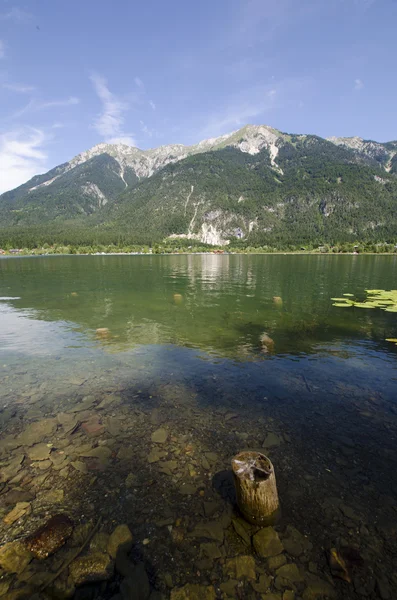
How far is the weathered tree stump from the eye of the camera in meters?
6.87

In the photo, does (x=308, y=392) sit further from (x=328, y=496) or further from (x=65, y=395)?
(x=65, y=395)

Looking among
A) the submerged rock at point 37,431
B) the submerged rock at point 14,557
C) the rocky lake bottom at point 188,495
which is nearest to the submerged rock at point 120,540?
the rocky lake bottom at point 188,495

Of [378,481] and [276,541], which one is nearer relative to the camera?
[276,541]

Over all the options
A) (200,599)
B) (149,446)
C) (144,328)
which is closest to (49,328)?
(144,328)

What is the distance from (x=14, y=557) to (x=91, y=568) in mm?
1709

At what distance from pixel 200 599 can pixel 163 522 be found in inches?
69.8

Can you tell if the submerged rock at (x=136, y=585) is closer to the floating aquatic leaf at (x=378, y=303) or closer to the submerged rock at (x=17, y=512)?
the submerged rock at (x=17, y=512)

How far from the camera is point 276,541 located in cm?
648

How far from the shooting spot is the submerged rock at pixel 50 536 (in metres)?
6.18

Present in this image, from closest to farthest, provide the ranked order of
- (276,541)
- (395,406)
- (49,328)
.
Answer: (276,541) < (395,406) < (49,328)

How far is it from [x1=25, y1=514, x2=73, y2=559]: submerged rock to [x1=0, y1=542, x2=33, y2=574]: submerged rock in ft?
0.37

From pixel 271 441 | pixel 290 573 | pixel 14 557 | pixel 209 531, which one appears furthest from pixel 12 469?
pixel 271 441

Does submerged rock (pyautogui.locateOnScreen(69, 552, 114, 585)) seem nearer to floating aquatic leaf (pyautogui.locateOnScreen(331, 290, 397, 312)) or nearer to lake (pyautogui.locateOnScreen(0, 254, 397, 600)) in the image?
lake (pyautogui.locateOnScreen(0, 254, 397, 600))

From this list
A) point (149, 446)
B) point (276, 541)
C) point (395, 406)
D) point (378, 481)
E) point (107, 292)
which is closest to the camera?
point (276, 541)
